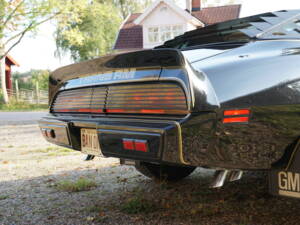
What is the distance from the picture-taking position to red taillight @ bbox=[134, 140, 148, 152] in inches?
82.9

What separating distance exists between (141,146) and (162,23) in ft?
84.1

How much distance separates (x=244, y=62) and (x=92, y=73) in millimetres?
1212

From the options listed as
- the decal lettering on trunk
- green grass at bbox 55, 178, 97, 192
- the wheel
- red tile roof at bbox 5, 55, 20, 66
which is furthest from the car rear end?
red tile roof at bbox 5, 55, 20, 66

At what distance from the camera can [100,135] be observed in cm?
239

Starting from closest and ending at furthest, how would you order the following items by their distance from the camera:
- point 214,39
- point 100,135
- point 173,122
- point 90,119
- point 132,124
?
point 173,122 → point 132,124 → point 100,135 → point 90,119 → point 214,39

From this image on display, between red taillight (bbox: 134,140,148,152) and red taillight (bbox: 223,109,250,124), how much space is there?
0.49m

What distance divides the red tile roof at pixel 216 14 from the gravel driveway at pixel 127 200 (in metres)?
24.5

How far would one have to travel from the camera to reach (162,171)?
364 cm

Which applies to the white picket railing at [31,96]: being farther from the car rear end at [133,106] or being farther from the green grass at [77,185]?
the car rear end at [133,106]

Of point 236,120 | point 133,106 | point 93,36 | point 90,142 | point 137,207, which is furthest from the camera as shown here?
point 93,36

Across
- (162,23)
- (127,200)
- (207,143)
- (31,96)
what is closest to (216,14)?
(162,23)

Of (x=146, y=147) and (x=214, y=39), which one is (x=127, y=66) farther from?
(x=214, y=39)

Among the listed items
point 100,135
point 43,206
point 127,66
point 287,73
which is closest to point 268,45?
point 287,73

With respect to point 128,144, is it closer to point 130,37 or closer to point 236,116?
point 236,116
